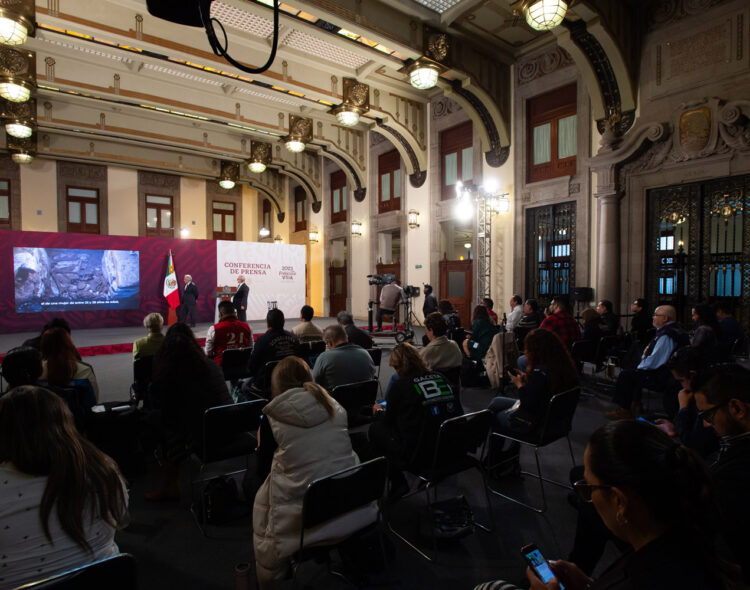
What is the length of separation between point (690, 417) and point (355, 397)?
2270 mm

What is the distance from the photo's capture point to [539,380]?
2.84m

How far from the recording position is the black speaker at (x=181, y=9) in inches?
86.6

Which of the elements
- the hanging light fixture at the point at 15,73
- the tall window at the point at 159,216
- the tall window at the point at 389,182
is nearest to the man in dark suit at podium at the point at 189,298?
the hanging light fixture at the point at 15,73

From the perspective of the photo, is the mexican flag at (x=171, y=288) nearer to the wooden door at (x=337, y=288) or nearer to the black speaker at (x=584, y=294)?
the wooden door at (x=337, y=288)

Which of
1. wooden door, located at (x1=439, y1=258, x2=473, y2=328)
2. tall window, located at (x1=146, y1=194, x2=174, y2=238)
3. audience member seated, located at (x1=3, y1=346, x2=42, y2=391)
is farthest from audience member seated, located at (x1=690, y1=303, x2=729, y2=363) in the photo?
tall window, located at (x1=146, y1=194, x2=174, y2=238)

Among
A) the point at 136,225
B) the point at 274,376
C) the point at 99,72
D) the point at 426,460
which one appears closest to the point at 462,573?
the point at 426,460

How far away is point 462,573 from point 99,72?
12379 mm

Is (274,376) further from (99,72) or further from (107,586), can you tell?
(99,72)

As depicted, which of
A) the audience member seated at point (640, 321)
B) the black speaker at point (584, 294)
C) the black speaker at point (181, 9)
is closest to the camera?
the black speaker at point (181, 9)

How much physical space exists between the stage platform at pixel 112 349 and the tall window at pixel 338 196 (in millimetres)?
4604

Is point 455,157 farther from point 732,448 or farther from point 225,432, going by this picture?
point 732,448

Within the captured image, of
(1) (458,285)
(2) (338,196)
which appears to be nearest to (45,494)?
(1) (458,285)

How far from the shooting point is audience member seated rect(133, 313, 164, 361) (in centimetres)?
396

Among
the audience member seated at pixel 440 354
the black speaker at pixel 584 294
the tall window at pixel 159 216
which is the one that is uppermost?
the tall window at pixel 159 216
